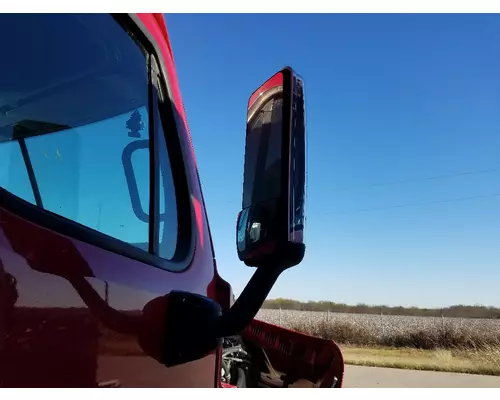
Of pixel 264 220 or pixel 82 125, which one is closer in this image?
pixel 264 220

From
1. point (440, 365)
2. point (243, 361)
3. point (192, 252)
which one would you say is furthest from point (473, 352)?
point (192, 252)

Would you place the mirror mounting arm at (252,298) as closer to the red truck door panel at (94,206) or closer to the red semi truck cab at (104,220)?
the red semi truck cab at (104,220)

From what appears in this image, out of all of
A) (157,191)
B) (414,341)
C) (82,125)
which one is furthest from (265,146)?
(414,341)

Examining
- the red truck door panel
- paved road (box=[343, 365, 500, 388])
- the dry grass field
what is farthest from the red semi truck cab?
the dry grass field

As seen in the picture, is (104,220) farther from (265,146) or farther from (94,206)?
(265,146)

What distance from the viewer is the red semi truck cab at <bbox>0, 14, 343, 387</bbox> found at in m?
0.93

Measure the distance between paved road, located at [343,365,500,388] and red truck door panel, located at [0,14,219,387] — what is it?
10.4 metres

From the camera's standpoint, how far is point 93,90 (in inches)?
57.1

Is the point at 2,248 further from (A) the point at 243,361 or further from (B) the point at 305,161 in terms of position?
(A) the point at 243,361

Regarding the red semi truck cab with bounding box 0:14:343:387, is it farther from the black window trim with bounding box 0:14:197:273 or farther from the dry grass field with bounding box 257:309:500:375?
the dry grass field with bounding box 257:309:500:375

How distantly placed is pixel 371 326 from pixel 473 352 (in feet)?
24.7

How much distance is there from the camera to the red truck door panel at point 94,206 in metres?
0.92

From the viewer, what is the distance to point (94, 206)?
48.9 inches

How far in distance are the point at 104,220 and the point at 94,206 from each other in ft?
0.13
